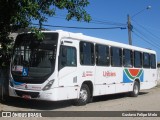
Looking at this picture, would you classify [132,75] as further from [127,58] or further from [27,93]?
[27,93]

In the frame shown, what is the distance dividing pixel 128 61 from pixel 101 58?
12.6 ft

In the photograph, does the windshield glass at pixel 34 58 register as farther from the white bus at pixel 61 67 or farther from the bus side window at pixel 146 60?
the bus side window at pixel 146 60

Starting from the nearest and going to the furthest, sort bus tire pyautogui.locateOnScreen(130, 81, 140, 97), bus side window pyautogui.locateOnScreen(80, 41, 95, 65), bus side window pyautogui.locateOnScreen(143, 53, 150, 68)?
bus side window pyautogui.locateOnScreen(80, 41, 95, 65), bus tire pyautogui.locateOnScreen(130, 81, 140, 97), bus side window pyautogui.locateOnScreen(143, 53, 150, 68)

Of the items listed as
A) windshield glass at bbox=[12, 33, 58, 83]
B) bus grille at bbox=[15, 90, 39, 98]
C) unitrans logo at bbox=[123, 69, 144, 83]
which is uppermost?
windshield glass at bbox=[12, 33, 58, 83]

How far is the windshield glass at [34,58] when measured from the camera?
46.9 ft

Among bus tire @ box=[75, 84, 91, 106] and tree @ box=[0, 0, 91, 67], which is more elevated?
tree @ box=[0, 0, 91, 67]

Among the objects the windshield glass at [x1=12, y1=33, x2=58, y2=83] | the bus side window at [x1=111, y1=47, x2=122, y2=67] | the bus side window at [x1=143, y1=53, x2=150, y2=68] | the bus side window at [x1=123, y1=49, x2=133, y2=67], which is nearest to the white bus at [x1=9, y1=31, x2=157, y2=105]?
the windshield glass at [x1=12, y1=33, x2=58, y2=83]

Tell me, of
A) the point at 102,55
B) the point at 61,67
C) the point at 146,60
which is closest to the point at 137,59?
the point at 146,60

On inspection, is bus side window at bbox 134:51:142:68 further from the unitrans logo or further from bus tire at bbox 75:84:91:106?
bus tire at bbox 75:84:91:106

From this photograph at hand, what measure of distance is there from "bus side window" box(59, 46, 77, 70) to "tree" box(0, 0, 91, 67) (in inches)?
52.6

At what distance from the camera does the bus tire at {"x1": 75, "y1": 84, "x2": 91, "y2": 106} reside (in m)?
15.9

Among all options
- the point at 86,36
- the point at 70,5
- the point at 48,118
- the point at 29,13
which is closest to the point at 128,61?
the point at 86,36

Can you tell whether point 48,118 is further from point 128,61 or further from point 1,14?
point 128,61

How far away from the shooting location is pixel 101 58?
17750mm
